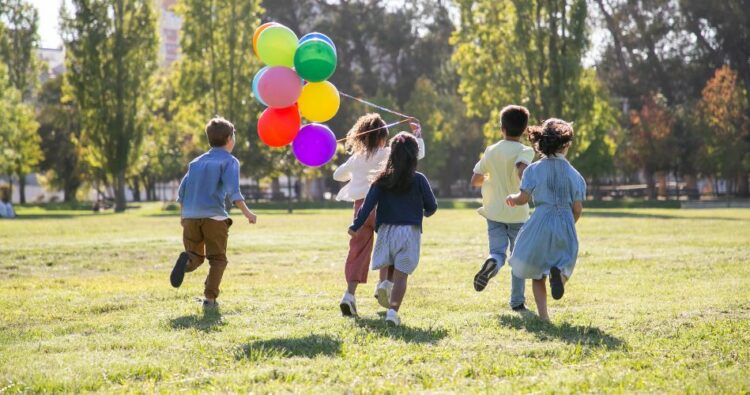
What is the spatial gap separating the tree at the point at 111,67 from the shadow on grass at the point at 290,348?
37.9 metres

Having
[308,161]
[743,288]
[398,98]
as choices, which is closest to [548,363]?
[308,161]

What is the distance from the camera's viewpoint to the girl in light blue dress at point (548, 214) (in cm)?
684

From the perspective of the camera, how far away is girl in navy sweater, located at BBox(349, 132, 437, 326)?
23.1 feet

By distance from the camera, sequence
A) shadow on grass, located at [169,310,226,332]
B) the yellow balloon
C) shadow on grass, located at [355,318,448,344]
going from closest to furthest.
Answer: shadow on grass, located at [355,318,448,344] → shadow on grass, located at [169,310,226,332] → the yellow balloon

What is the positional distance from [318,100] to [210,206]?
179 cm

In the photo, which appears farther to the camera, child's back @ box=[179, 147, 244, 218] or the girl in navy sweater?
child's back @ box=[179, 147, 244, 218]

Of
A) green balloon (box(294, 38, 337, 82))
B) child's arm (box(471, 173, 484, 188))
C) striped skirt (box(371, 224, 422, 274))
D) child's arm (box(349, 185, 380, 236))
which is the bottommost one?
striped skirt (box(371, 224, 422, 274))

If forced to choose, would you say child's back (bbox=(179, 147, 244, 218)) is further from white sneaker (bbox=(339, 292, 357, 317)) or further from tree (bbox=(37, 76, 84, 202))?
tree (bbox=(37, 76, 84, 202))

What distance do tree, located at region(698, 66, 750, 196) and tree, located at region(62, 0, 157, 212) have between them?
2959 cm

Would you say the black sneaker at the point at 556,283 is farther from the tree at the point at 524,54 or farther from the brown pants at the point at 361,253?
the tree at the point at 524,54

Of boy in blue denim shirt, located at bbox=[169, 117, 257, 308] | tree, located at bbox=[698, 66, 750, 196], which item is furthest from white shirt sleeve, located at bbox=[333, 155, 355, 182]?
tree, located at bbox=[698, 66, 750, 196]

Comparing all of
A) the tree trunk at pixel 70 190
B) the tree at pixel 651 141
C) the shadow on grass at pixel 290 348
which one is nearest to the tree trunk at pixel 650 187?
the tree at pixel 651 141

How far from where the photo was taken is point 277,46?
876 cm

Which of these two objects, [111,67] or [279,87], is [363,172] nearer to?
[279,87]
